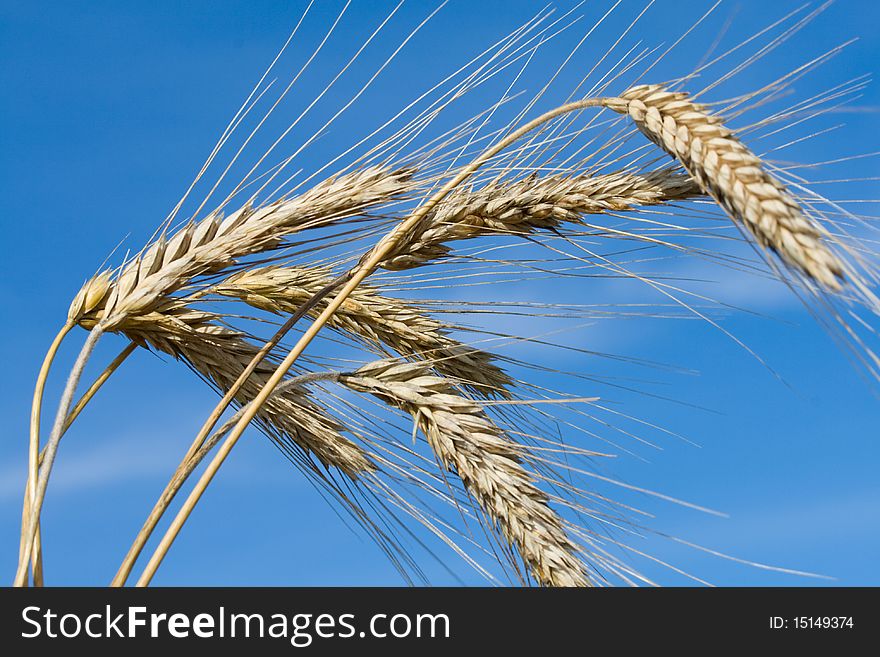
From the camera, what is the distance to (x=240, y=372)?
1870mm

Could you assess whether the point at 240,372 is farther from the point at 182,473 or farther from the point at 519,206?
the point at 519,206

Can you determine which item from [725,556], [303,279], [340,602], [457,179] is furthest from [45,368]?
[725,556]

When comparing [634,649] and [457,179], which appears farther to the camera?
[457,179]

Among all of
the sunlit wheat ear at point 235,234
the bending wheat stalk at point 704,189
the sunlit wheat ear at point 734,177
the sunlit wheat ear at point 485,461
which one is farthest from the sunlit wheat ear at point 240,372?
the sunlit wheat ear at point 734,177

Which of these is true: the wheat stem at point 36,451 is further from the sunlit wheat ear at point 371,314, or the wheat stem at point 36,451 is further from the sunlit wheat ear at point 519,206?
the sunlit wheat ear at point 519,206

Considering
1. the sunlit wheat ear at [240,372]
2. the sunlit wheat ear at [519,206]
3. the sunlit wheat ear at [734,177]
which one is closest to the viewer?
the sunlit wheat ear at [734,177]

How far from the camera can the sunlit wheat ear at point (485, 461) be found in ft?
5.11

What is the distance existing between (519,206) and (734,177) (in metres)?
→ 0.52

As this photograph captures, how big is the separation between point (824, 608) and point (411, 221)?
116 centimetres

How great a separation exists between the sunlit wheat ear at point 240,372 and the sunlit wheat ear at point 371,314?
0.37ft

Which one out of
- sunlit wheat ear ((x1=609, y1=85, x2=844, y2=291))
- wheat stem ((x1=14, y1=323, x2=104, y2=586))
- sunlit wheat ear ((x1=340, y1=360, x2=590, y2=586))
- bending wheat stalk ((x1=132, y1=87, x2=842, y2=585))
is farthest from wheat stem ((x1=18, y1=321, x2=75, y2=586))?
sunlit wheat ear ((x1=609, y1=85, x2=844, y2=291))

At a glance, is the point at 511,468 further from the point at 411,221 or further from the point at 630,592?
the point at 411,221

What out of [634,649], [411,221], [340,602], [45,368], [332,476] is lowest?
[634,649]

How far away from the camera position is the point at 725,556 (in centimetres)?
142
